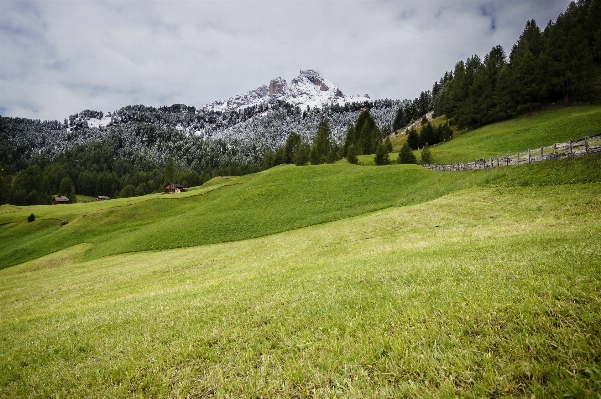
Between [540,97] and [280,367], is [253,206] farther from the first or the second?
[540,97]

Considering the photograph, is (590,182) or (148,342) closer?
(148,342)

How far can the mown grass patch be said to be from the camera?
434cm

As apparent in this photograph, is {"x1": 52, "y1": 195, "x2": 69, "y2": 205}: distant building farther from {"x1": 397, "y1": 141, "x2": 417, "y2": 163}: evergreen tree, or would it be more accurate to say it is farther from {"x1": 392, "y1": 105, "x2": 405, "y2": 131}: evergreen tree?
{"x1": 392, "y1": 105, "x2": 405, "y2": 131}: evergreen tree

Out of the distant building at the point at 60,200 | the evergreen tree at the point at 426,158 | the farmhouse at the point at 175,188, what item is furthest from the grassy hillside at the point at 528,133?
the distant building at the point at 60,200

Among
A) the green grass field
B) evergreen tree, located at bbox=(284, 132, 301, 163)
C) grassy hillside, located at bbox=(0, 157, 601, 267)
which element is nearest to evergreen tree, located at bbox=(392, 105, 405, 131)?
evergreen tree, located at bbox=(284, 132, 301, 163)

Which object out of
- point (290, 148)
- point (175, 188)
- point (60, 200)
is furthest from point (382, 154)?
point (60, 200)

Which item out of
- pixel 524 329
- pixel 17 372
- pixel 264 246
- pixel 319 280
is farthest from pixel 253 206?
pixel 524 329

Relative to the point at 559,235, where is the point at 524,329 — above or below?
above

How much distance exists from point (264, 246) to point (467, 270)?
2122 centimetres

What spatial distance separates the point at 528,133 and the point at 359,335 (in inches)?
3280

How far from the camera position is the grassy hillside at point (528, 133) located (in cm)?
5834

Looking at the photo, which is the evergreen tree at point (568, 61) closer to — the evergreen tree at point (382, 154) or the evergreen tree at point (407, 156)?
the evergreen tree at point (407, 156)

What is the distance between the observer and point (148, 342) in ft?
25.9

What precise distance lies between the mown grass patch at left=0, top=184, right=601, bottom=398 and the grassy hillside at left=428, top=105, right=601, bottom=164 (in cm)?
6216
